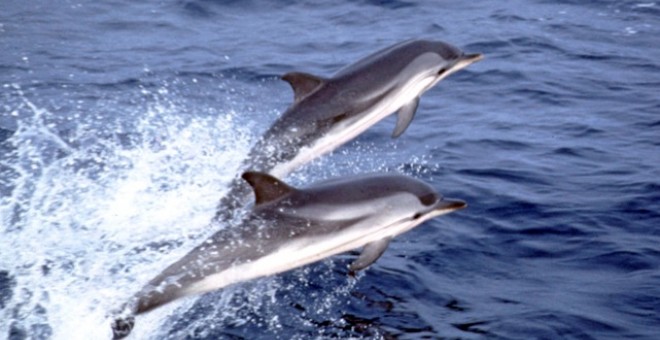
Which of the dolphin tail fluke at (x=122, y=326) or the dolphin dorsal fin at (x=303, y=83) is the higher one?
the dolphin dorsal fin at (x=303, y=83)

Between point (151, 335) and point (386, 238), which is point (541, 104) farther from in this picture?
point (151, 335)

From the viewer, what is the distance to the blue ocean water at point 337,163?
7.75 m

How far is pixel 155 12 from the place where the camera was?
18.3 meters

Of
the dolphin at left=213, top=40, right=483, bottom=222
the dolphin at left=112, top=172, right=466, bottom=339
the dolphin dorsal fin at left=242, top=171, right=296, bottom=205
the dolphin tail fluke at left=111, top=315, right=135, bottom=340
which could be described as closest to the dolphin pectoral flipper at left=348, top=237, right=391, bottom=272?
the dolphin at left=112, top=172, right=466, bottom=339

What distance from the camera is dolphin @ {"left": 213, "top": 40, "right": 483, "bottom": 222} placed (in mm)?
8305

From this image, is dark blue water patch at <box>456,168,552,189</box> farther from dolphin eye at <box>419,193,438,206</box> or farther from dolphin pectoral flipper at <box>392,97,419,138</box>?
dolphin eye at <box>419,193,438,206</box>

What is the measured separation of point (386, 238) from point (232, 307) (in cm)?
115

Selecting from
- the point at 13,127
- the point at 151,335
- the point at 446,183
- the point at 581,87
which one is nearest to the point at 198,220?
the point at 151,335

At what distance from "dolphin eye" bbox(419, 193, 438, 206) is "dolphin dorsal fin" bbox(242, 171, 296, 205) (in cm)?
93

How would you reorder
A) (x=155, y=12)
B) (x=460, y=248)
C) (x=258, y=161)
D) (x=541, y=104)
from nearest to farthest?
(x=258, y=161) < (x=460, y=248) < (x=541, y=104) < (x=155, y=12)

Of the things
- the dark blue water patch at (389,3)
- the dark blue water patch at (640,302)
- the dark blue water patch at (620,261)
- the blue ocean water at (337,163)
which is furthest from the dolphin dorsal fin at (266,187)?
the dark blue water patch at (389,3)

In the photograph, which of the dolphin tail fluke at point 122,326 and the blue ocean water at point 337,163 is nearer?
the dolphin tail fluke at point 122,326

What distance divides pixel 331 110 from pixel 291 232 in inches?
58.4

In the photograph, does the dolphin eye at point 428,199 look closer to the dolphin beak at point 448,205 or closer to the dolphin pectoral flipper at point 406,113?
the dolphin beak at point 448,205
